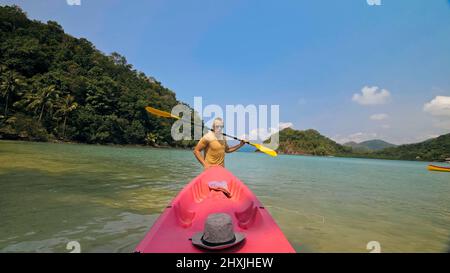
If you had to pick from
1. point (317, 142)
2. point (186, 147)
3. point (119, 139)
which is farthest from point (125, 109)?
point (317, 142)

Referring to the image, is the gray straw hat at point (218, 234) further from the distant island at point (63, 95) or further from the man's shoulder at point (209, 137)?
the distant island at point (63, 95)

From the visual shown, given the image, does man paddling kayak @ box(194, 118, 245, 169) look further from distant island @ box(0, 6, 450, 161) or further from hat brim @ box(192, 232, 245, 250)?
distant island @ box(0, 6, 450, 161)

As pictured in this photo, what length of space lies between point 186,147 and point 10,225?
72.1 metres

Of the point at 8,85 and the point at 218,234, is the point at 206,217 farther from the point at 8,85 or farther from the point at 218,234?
the point at 8,85

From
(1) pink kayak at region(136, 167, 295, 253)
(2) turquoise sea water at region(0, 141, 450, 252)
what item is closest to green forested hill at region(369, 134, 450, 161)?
(2) turquoise sea water at region(0, 141, 450, 252)

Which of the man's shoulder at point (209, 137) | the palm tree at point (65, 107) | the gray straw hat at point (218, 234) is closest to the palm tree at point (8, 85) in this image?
the palm tree at point (65, 107)

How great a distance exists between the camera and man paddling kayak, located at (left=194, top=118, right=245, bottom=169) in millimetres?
5367

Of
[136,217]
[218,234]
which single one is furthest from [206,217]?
[136,217]

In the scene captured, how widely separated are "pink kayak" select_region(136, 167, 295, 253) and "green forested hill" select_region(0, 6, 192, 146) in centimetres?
4056

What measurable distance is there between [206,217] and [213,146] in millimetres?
2001

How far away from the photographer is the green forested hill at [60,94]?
39.1m

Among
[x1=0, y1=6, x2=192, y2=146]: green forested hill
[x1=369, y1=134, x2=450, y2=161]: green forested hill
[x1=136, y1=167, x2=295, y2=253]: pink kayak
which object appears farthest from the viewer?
[x1=369, y1=134, x2=450, y2=161]: green forested hill

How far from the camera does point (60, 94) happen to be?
4778 cm

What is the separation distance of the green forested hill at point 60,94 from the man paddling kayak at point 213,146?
3981 cm
